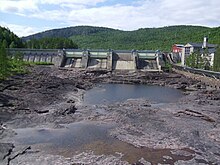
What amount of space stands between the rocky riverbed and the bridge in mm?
39558

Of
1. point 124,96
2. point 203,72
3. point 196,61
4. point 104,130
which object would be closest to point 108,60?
point 196,61

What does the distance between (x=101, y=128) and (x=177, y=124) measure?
22.4 feet

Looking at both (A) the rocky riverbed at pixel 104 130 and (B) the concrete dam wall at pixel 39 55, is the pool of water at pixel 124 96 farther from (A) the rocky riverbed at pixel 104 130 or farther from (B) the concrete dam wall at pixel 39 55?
(B) the concrete dam wall at pixel 39 55

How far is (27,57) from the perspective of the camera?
90.7 m

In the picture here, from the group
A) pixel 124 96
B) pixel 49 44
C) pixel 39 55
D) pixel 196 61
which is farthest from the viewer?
pixel 49 44

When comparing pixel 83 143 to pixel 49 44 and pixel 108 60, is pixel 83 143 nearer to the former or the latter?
pixel 108 60

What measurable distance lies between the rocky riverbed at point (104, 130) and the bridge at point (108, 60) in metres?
39.6

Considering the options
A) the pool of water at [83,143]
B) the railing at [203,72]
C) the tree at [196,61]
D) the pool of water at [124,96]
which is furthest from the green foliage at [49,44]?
→ the pool of water at [83,143]

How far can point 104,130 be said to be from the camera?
78.6 ft

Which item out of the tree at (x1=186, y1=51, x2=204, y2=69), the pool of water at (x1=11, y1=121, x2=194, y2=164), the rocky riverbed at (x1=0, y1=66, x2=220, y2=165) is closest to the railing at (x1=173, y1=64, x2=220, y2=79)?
the tree at (x1=186, y1=51, x2=204, y2=69)

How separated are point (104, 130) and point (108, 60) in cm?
5862

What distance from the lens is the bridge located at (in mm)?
79625

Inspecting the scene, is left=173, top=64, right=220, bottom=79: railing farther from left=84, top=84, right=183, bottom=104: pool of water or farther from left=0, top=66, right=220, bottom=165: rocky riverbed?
left=0, top=66, right=220, bottom=165: rocky riverbed

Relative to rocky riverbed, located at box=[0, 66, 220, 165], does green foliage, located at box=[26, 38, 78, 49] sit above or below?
above
